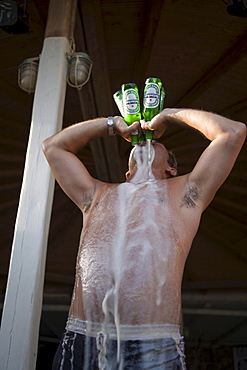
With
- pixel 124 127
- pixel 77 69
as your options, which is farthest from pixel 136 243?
pixel 77 69

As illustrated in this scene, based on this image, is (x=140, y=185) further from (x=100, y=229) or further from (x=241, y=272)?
(x=241, y=272)

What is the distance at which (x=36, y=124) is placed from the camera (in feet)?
8.31

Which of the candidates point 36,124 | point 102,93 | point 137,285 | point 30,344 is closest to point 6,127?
point 102,93

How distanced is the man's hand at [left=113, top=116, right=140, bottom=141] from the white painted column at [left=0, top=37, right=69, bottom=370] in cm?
53

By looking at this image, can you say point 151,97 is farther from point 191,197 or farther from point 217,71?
point 217,71

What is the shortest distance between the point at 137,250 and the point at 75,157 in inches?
26.4

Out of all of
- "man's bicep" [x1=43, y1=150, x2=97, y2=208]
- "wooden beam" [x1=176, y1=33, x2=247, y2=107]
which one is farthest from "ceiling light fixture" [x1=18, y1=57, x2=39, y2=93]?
"wooden beam" [x1=176, y1=33, x2=247, y2=107]

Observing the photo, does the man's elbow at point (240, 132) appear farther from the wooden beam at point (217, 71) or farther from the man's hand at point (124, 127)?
the wooden beam at point (217, 71)

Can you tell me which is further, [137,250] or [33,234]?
[33,234]

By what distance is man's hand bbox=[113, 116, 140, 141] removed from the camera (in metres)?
2.01

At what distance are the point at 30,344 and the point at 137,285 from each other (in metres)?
0.74

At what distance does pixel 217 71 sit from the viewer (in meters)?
4.27

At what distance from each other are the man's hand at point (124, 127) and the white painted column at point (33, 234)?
0.53 meters

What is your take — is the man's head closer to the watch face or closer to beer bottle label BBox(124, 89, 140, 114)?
beer bottle label BBox(124, 89, 140, 114)
